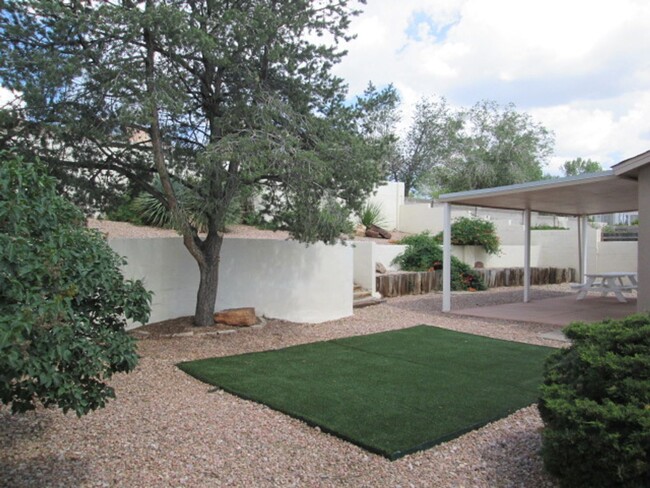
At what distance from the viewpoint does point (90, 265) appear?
110 inches

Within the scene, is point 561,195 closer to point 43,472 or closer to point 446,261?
point 446,261

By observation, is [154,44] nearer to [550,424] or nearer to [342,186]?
[342,186]

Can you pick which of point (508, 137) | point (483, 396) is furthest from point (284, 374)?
point (508, 137)

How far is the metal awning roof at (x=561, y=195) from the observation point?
29.0 ft

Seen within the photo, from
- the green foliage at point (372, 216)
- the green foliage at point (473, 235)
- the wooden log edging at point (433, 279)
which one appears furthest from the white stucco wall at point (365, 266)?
the green foliage at point (372, 216)

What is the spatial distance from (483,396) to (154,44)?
5550 mm

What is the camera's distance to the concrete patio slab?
10086 mm

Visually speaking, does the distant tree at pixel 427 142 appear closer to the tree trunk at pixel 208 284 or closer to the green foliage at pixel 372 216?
the green foliage at pixel 372 216

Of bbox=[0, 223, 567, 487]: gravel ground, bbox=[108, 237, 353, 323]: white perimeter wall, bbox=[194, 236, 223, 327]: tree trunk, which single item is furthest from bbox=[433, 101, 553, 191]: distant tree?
bbox=[0, 223, 567, 487]: gravel ground

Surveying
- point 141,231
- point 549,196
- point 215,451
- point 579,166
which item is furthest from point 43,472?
point 579,166

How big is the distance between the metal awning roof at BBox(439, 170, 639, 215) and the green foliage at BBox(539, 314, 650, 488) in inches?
223

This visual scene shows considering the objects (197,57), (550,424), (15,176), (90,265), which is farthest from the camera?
(197,57)

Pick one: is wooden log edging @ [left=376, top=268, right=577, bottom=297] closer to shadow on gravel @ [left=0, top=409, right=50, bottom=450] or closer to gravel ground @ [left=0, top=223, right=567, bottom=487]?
gravel ground @ [left=0, top=223, right=567, bottom=487]

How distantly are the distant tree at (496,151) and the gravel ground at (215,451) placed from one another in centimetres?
2376
